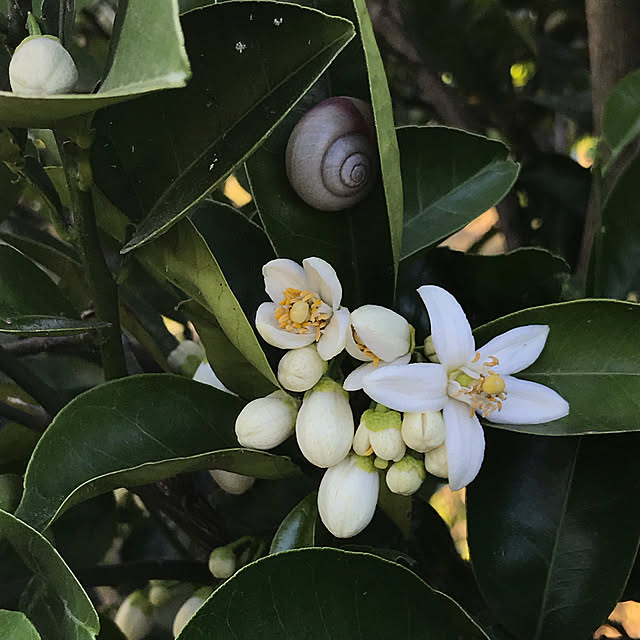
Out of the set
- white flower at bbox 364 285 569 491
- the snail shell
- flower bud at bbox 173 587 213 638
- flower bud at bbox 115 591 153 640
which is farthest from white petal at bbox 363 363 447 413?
flower bud at bbox 115 591 153 640

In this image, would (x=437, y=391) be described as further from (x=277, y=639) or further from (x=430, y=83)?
(x=430, y=83)

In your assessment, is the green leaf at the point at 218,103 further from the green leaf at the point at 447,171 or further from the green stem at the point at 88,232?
the green leaf at the point at 447,171

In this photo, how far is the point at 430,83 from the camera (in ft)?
2.97

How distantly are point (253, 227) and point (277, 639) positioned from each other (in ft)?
0.83

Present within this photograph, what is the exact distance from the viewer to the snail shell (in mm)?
401

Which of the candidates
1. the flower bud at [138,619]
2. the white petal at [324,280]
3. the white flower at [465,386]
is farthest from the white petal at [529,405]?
the flower bud at [138,619]

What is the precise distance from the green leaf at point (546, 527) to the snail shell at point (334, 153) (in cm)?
19

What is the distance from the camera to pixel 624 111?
0.56 m

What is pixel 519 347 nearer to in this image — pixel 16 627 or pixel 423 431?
pixel 423 431

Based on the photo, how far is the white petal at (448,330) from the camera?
411 mm

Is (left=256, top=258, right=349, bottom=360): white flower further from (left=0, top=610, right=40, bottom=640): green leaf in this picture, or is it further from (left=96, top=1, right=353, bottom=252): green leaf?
(left=0, top=610, right=40, bottom=640): green leaf

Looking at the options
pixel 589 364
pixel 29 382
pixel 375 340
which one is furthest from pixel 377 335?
pixel 29 382

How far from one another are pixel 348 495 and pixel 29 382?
225 millimetres

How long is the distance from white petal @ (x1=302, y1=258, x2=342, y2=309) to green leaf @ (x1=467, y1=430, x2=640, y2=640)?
159 mm
